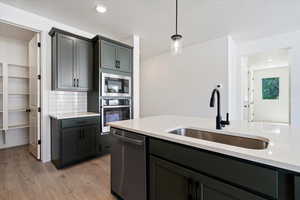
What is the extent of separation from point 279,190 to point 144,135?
93cm

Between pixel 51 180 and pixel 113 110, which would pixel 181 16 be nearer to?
pixel 113 110

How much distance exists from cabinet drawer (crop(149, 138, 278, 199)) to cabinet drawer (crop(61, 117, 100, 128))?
1.97m

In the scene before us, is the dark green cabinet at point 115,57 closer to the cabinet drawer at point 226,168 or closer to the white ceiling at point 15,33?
the white ceiling at point 15,33

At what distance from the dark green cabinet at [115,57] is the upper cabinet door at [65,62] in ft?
1.79

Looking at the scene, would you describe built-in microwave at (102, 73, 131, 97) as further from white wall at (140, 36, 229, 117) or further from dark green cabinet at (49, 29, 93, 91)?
white wall at (140, 36, 229, 117)

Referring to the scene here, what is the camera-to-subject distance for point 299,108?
3.42 metres

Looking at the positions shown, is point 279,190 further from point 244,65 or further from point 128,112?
point 244,65

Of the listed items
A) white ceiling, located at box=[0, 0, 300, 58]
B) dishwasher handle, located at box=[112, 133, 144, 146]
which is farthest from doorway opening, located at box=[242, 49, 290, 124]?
dishwasher handle, located at box=[112, 133, 144, 146]

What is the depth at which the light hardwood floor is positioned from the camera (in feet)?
5.97

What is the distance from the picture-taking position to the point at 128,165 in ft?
4.98

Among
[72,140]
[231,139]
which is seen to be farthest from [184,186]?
[72,140]

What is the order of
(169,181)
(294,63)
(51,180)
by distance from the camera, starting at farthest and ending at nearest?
(294,63)
(51,180)
(169,181)

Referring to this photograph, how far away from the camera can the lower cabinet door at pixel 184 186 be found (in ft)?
2.77

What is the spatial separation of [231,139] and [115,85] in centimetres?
245
